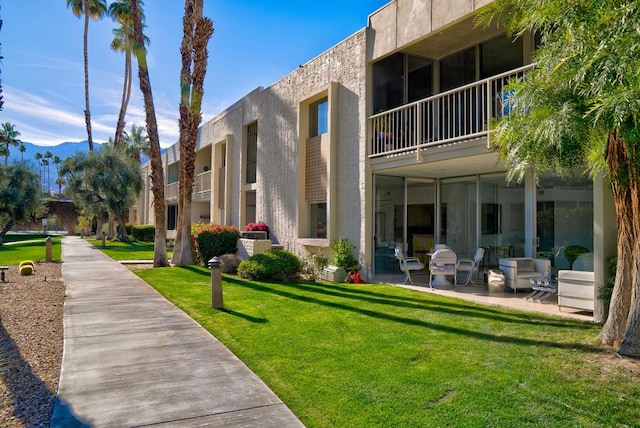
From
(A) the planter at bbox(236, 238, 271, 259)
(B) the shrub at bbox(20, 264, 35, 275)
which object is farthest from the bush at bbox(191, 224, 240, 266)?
(B) the shrub at bbox(20, 264, 35, 275)

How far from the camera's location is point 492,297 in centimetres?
991

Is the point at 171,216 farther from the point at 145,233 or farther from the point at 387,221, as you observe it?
the point at 387,221

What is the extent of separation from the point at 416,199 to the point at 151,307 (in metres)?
8.14

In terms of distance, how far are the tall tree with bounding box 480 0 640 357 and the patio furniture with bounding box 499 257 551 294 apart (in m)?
3.83

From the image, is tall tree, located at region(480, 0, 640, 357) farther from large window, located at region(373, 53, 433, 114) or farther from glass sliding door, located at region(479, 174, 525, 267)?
large window, located at region(373, 53, 433, 114)

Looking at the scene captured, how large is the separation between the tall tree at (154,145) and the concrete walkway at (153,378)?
8453mm

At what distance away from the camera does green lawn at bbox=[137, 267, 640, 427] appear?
422 cm

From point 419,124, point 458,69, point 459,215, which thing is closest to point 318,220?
point 459,215

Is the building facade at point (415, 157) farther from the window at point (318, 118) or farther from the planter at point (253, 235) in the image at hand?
the planter at point (253, 235)

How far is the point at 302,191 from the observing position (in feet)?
51.3

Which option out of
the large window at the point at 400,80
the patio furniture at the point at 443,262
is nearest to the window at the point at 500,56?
the large window at the point at 400,80

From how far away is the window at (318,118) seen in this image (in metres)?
15.2

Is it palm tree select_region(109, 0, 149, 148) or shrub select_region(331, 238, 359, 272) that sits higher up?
palm tree select_region(109, 0, 149, 148)

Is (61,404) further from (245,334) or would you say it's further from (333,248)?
(333,248)
